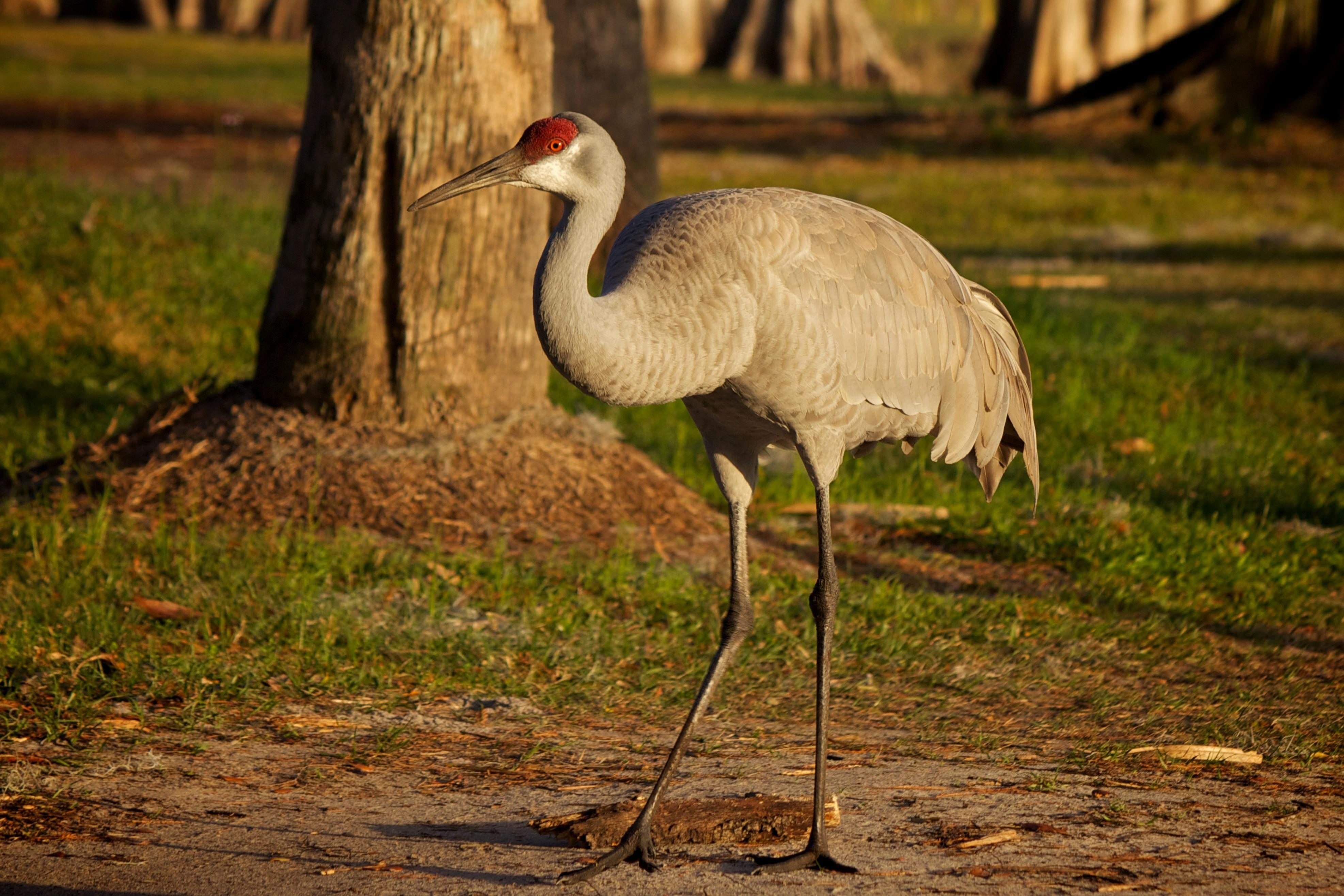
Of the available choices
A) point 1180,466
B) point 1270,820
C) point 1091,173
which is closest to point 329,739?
point 1270,820

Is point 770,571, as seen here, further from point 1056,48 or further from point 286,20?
point 286,20

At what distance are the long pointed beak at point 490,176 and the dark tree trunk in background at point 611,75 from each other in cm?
520

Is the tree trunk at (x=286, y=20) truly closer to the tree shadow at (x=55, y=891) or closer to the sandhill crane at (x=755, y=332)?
the sandhill crane at (x=755, y=332)

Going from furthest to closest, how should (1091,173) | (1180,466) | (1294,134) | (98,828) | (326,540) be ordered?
(1294,134), (1091,173), (1180,466), (326,540), (98,828)

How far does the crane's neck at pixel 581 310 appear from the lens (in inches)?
130

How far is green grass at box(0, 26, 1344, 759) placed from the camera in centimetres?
447

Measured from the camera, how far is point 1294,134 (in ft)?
52.8

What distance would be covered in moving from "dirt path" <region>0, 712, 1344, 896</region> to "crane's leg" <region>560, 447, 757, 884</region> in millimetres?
70

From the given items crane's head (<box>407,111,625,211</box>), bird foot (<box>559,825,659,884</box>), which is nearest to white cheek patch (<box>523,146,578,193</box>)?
crane's head (<box>407,111,625,211</box>)

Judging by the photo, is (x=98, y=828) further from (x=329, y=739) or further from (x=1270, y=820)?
(x=1270, y=820)

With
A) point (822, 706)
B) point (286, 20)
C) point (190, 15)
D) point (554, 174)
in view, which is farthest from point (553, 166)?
point (190, 15)

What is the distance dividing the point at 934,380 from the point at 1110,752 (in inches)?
47.4

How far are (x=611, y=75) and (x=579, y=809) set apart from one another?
245 inches

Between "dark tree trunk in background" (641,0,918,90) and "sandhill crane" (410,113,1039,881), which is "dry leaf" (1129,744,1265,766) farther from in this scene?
"dark tree trunk in background" (641,0,918,90)
